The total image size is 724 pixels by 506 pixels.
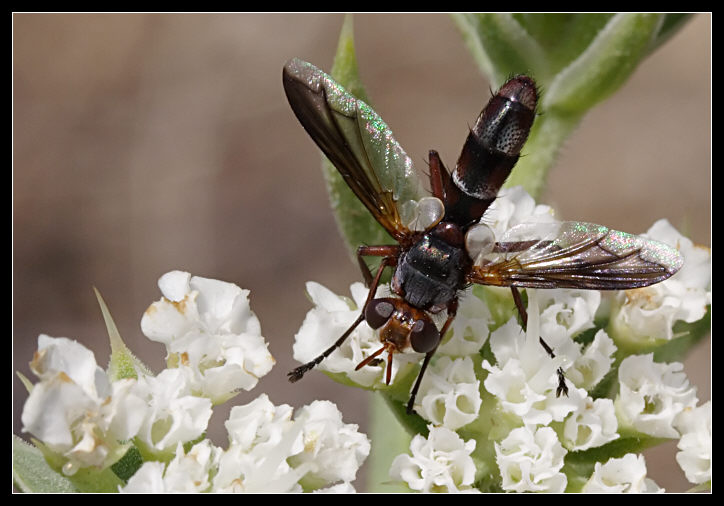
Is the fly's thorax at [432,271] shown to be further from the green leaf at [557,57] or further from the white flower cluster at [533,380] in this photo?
the green leaf at [557,57]

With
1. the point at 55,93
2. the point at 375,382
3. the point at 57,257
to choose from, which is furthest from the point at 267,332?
the point at 375,382

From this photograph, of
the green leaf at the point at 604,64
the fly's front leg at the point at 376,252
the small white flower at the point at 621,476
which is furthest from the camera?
the green leaf at the point at 604,64

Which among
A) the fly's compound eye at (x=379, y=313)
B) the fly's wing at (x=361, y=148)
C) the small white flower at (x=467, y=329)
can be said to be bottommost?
the small white flower at (x=467, y=329)

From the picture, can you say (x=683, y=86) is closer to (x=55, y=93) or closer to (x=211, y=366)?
(x=55, y=93)

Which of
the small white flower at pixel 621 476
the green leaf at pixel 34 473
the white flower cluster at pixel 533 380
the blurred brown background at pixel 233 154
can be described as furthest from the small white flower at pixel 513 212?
the blurred brown background at pixel 233 154

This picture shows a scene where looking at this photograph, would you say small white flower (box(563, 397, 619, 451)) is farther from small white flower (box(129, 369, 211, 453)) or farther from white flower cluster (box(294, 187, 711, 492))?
small white flower (box(129, 369, 211, 453))

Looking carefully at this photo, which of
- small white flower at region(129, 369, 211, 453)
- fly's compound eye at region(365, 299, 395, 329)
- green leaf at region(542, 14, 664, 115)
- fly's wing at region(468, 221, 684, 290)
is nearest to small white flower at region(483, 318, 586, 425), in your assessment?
fly's wing at region(468, 221, 684, 290)
